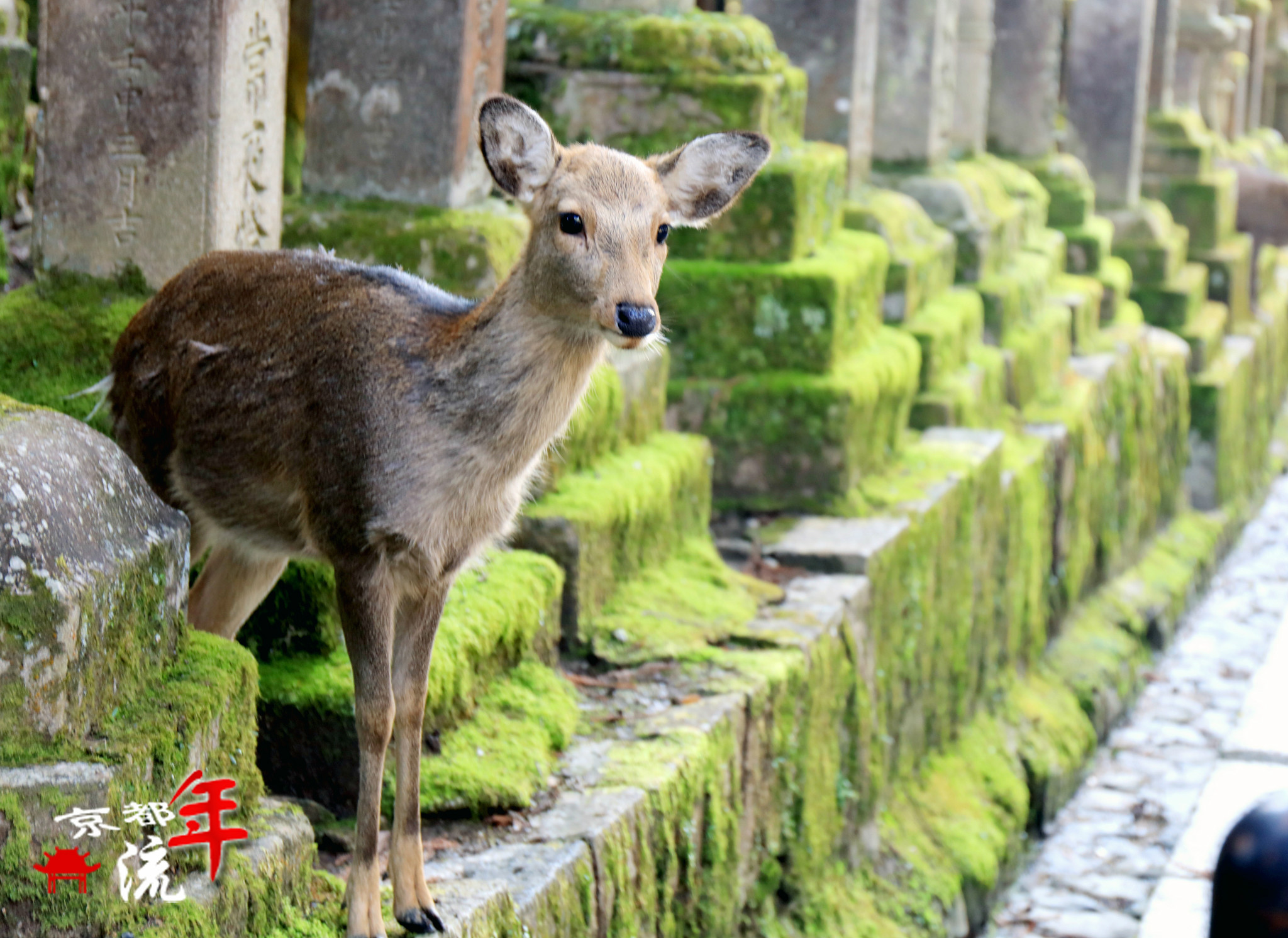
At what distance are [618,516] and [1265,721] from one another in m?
2.71

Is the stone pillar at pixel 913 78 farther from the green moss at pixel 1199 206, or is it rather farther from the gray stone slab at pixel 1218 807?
the green moss at pixel 1199 206

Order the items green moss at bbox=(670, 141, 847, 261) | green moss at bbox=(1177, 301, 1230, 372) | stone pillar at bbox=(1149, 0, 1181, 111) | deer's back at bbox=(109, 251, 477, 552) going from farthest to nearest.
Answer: stone pillar at bbox=(1149, 0, 1181, 111) → green moss at bbox=(1177, 301, 1230, 372) → green moss at bbox=(670, 141, 847, 261) → deer's back at bbox=(109, 251, 477, 552)

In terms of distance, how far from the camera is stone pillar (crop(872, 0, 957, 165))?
10.1 m

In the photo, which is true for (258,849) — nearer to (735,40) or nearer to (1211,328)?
(735,40)

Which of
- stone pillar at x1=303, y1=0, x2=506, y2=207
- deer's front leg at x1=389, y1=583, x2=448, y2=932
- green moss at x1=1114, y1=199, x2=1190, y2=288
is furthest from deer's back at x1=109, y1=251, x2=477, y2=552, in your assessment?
green moss at x1=1114, y1=199, x2=1190, y2=288

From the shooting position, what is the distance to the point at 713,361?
24.9 feet

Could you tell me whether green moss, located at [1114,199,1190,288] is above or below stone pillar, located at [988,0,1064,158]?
below

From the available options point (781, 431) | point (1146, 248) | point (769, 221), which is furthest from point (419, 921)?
point (1146, 248)

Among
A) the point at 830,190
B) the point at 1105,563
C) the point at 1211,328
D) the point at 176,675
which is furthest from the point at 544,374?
the point at 1211,328

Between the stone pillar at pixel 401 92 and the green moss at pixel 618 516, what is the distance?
1013 millimetres

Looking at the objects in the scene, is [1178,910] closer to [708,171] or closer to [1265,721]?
[1265,721]

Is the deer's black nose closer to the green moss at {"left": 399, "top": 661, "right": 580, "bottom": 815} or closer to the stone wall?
the stone wall

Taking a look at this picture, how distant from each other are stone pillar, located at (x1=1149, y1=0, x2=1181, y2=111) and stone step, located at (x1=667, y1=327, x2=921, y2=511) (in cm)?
999

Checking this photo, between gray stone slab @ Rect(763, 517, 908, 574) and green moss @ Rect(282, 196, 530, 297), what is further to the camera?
gray stone slab @ Rect(763, 517, 908, 574)
